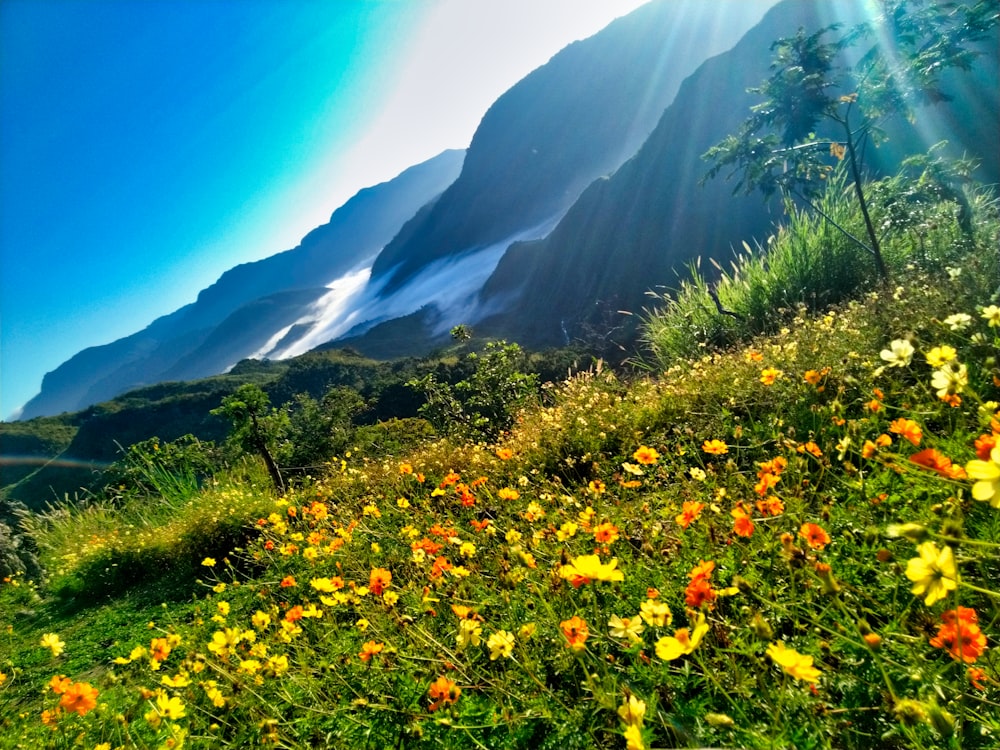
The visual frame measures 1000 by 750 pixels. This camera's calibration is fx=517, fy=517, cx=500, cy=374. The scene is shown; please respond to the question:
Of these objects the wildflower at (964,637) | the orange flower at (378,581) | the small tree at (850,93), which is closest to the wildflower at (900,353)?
the wildflower at (964,637)

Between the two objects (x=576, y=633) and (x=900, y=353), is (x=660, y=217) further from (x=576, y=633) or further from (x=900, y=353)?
(x=576, y=633)

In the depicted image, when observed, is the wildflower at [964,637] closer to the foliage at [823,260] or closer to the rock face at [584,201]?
the foliage at [823,260]

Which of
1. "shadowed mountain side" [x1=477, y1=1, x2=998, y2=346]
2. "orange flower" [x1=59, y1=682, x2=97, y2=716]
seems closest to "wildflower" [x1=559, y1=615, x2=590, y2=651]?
"orange flower" [x1=59, y1=682, x2=97, y2=716]

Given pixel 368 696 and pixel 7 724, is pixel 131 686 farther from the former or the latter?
pixel 368 696

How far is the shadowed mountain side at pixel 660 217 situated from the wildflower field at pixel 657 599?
152 ft

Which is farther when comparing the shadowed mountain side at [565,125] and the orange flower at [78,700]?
the shadowed mountain side at [565,125]

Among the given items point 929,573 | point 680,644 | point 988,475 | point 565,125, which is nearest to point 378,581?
point 680,644

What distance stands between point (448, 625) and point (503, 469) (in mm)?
1804

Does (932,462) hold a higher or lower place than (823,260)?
higher

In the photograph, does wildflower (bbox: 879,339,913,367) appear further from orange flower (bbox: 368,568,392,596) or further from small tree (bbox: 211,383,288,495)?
small tree (bbox: 211,383,288,495)

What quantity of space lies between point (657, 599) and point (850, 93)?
654cm

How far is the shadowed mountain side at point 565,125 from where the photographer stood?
118 m

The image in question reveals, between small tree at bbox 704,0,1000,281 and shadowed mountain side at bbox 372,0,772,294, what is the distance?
404 feet

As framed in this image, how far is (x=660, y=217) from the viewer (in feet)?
211
